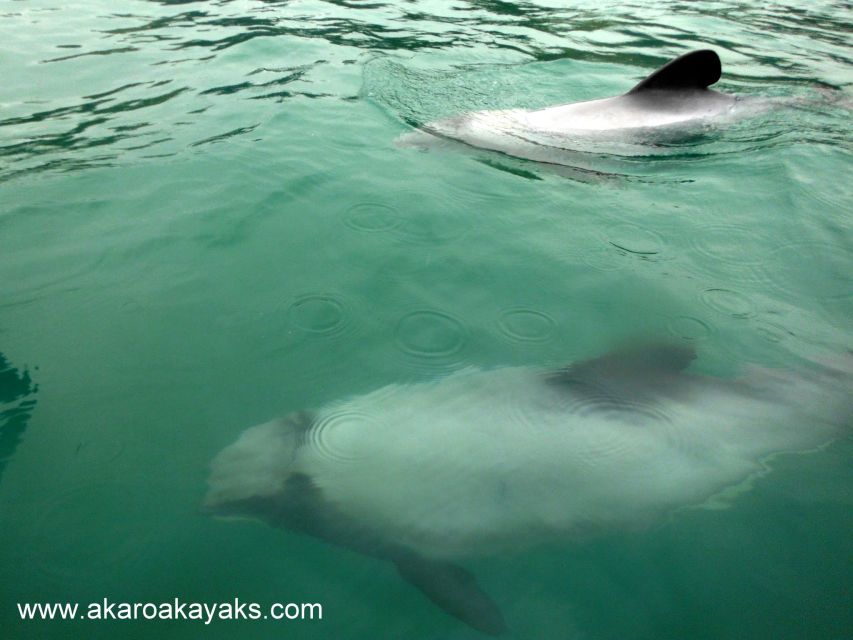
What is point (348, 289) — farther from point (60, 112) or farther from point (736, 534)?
point (60, 112)

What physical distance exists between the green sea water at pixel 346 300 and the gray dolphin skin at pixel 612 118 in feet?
1.02

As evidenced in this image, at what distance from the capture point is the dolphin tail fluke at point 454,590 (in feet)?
9.54

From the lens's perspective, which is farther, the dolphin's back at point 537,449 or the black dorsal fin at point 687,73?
the black dorsal fin at point 687,73

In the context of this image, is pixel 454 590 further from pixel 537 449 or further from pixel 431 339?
pixel 431 339

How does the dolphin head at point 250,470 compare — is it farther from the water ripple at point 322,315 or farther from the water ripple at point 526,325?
the water ripple at point 526,325

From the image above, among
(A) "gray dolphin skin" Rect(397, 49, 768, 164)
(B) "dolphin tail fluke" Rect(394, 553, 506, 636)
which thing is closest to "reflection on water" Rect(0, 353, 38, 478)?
(B) "dolphin tail fluke" Rect(394, 553, 506, 636)

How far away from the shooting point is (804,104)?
8375 mm

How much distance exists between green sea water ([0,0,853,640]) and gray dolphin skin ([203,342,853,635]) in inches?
4.6

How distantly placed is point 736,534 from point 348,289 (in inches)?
114

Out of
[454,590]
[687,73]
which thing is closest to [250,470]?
[454,590]

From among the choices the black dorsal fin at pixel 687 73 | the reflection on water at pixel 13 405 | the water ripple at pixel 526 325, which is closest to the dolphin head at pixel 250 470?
the reflection on water at pixel 13 405

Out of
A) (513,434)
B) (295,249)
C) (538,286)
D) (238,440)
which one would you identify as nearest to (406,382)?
(513,434)

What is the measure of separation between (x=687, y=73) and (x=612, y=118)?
0.98 metres

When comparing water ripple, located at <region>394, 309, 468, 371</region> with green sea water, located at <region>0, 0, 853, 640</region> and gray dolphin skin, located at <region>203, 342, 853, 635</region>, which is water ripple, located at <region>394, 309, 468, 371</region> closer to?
green sea water, located at <region>0, 0, 853, 640</region>
